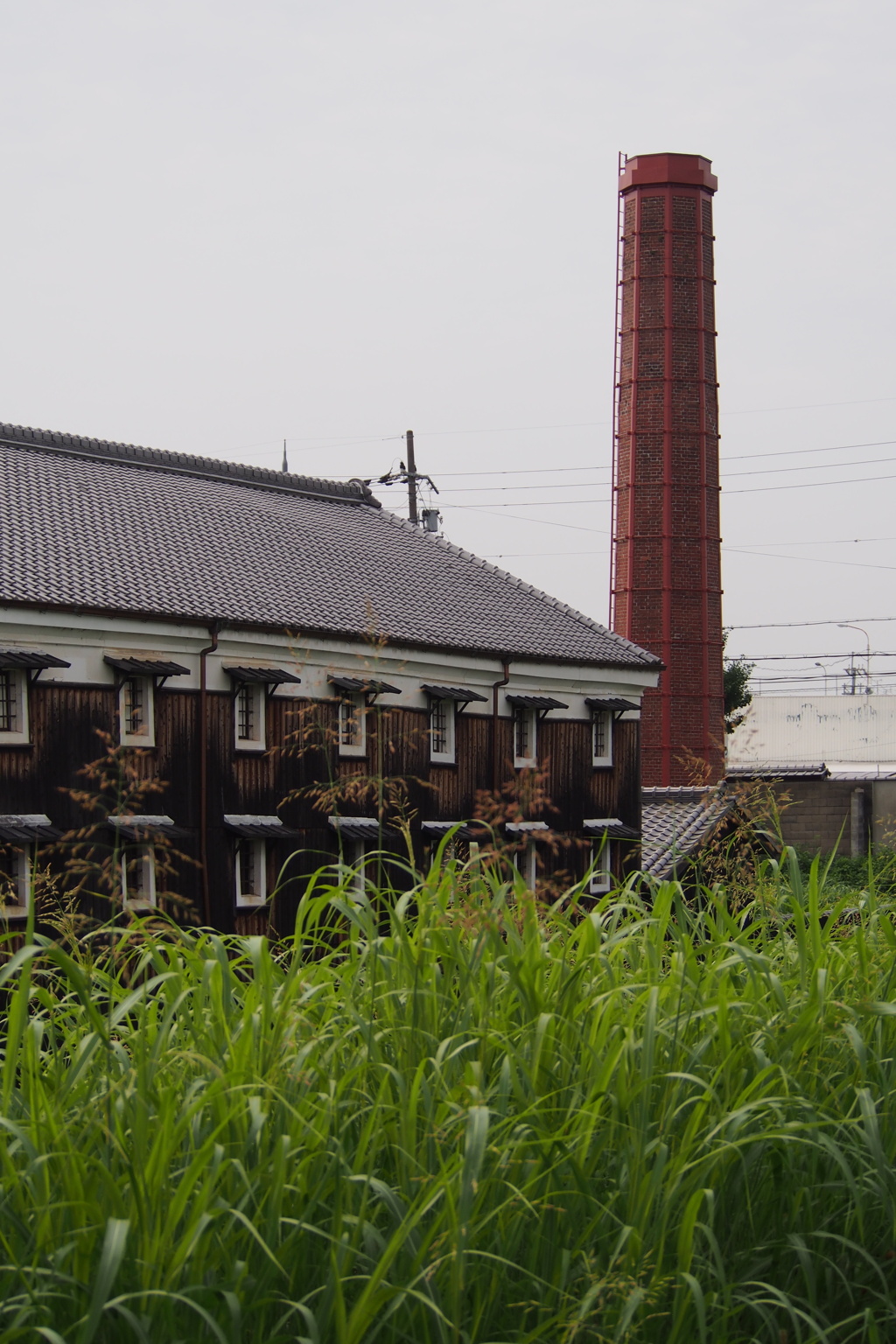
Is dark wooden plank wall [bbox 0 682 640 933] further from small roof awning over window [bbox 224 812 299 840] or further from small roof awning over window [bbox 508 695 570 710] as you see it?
small roof awning over window [bbox 508 695 570 710]

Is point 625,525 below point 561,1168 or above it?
above

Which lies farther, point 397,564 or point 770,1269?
point 397,564

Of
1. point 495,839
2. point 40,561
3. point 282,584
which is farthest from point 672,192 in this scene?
point 495,839

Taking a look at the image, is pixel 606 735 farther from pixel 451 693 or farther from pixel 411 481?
pixel 411 481

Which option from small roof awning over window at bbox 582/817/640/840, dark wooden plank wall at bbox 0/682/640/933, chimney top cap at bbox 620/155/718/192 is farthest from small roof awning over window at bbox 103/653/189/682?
chimney top cap at bbox 620/155/718/192

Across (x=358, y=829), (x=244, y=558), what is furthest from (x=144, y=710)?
(x=244, y=558)

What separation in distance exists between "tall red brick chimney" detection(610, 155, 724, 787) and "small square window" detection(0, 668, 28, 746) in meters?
20.0

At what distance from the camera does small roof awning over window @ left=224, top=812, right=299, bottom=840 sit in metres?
21.5

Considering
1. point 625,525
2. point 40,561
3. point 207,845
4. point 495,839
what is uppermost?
point 625,525

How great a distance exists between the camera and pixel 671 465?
36.1 metres

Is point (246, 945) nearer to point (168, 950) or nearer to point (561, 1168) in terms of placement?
point (168, 950)

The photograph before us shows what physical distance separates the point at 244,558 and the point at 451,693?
4.45 metres

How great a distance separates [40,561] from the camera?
21000 millimetres

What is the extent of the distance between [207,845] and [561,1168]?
60.2 feet
